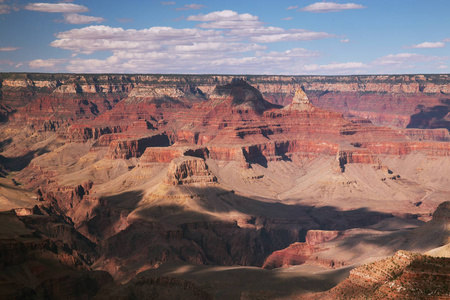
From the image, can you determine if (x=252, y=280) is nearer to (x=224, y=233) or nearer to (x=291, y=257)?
(x=291, y=257)

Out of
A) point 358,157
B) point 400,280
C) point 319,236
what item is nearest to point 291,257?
point 319,236

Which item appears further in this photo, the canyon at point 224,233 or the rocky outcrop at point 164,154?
the rocky outcrop at point 164,154

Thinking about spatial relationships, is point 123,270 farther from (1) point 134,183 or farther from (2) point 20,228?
(1) point 134,183

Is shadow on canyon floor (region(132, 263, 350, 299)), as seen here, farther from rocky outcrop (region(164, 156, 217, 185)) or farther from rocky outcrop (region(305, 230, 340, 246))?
rocky outcrop (region(164, 156, 217, 185))

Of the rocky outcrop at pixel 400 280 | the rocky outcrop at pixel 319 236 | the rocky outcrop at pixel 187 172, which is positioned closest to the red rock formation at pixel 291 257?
the rocky outcrop at pixel 319 236

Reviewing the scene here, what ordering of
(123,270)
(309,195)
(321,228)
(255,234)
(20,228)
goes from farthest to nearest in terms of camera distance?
(309,195)
(321,228)
(255,234)
(123,270)
(20,228)

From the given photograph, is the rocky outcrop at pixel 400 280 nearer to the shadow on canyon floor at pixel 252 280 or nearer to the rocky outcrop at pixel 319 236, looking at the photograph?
the shadow on canyon floor at pixel 252 280

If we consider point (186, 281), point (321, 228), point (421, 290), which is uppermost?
point (421, 290)

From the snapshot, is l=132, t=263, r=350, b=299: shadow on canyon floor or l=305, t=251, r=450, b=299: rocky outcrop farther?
l=132, t=263, r=350, b=299: shadow on canyon floor

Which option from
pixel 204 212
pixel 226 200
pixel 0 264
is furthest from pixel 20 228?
pixel 226 200

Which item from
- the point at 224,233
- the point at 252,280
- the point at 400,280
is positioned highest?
the point at 400,280

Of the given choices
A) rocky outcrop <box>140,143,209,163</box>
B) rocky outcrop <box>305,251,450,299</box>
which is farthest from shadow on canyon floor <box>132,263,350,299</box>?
rocky outcrop <box>140,143,209,163</box>
